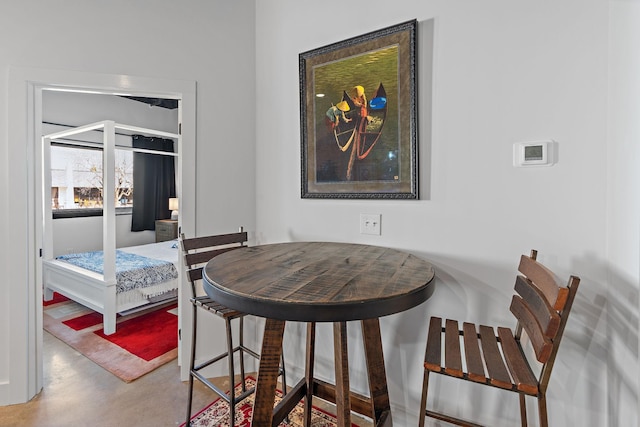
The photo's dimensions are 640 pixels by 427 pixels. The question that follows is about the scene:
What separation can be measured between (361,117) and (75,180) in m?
4.72

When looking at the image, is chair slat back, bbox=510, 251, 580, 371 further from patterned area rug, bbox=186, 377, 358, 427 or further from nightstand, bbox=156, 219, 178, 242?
nightstand, bbox=156, 219, 178, 242

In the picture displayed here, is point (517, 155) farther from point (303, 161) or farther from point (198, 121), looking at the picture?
point (198, 121)

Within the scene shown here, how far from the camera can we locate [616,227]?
120 cm

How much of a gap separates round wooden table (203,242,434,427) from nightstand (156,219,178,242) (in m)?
4.21

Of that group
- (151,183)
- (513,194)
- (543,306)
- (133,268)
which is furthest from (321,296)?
(151,183)

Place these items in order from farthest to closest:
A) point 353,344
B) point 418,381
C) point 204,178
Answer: point 204,178 < point 353,344 < point 418,381

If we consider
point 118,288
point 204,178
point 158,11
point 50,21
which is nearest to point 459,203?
point 204,178

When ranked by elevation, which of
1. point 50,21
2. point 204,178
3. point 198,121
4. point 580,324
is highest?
point 50,21

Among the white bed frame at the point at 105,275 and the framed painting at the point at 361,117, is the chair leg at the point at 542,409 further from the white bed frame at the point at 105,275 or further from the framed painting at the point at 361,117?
the white bed frame at the point at 105,275

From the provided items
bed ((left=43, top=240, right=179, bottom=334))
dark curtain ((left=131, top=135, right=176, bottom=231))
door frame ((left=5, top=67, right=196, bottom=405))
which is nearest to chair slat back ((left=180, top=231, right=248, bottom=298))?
door frame ((left=5, top=67, right=196, bottom=405))

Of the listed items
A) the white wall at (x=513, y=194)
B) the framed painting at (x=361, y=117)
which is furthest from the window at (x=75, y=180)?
the white wall at (x=513, y=194)

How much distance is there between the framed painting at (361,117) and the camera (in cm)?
173

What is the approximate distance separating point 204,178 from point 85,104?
382 centimetres

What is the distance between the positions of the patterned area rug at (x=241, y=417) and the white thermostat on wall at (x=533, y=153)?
63.1 inches
